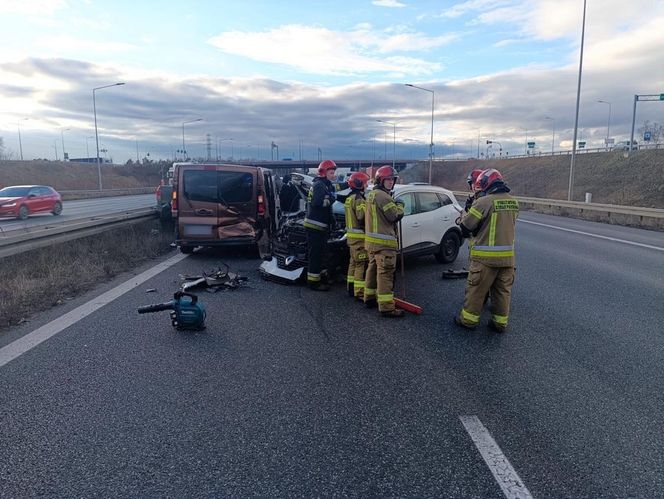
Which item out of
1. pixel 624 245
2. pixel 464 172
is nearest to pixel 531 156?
pixel 464 172

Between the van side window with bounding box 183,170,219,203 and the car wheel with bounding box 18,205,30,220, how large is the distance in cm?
1562

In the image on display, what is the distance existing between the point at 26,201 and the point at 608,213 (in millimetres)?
25400

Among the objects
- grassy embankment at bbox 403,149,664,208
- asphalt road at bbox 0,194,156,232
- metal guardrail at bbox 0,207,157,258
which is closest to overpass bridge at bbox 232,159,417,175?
grassy embankment at bbox 403,149,664,208

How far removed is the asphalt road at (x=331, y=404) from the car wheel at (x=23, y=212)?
1851cm

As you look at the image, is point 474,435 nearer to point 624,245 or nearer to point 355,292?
point 355,292

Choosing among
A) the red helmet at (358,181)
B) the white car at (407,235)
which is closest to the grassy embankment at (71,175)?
the white car at (407,235)

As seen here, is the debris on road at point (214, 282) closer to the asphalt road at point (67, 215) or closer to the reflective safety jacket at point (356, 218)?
the reflective safety jacket at point (356, 218)

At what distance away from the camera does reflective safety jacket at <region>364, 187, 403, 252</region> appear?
6.79 m

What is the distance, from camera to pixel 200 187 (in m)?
10.4

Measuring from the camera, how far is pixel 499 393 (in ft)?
13.9

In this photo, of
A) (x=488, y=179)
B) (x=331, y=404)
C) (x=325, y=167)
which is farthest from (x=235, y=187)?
(x=331, y=404)

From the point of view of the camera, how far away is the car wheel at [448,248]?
10395 mm

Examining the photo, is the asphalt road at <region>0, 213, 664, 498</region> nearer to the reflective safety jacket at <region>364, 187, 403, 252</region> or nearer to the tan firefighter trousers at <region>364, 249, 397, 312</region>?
the tan firefighter trousers at <region>364, 249, 397, 312</region>

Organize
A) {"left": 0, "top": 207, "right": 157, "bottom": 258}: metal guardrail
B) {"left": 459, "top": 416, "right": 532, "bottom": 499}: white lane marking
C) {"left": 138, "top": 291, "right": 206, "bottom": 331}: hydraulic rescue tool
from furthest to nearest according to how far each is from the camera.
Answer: {"left": 0, "top": 207, "right": 157, "bottom": 258}: metal guardrail
{"left": 138, "top": 291, "right": 206, "bottom": 331}: hydraulic rescue tool
{"left": 459, "top": 416, "right": 532, "bottom": 499}: white lane marking
